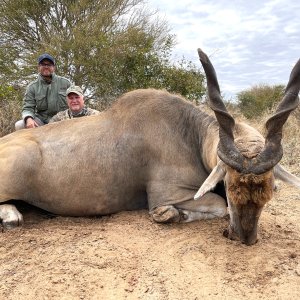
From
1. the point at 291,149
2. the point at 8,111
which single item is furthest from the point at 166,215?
the point at 8,111

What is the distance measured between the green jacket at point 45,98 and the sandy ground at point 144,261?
12.7ft

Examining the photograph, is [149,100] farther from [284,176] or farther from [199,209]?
[284,176]

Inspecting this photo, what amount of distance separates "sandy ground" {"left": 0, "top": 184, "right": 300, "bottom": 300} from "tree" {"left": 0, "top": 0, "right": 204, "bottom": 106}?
9830mm

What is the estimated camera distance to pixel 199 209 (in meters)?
4.98

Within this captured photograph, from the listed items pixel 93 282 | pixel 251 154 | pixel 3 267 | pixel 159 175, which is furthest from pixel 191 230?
pixel 3 267

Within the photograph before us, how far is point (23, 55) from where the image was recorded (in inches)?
662

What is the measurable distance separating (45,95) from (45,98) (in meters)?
0.06

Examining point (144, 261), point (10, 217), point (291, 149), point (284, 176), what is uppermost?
point (284, 176)

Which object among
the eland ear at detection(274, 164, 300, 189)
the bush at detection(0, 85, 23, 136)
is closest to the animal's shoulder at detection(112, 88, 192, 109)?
the eland ear at detection(274, 164, 300, 189)

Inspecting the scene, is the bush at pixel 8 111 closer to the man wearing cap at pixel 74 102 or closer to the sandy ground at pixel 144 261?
the man wearing cap at pixel 74 102

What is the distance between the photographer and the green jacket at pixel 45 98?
843cm

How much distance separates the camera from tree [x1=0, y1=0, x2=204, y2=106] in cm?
1458

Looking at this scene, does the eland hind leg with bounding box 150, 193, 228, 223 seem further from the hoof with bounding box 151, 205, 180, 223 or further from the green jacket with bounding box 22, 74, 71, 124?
the green jacket with bounding box 22, 74, 71, 124

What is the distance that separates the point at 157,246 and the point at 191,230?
0.58 metres
